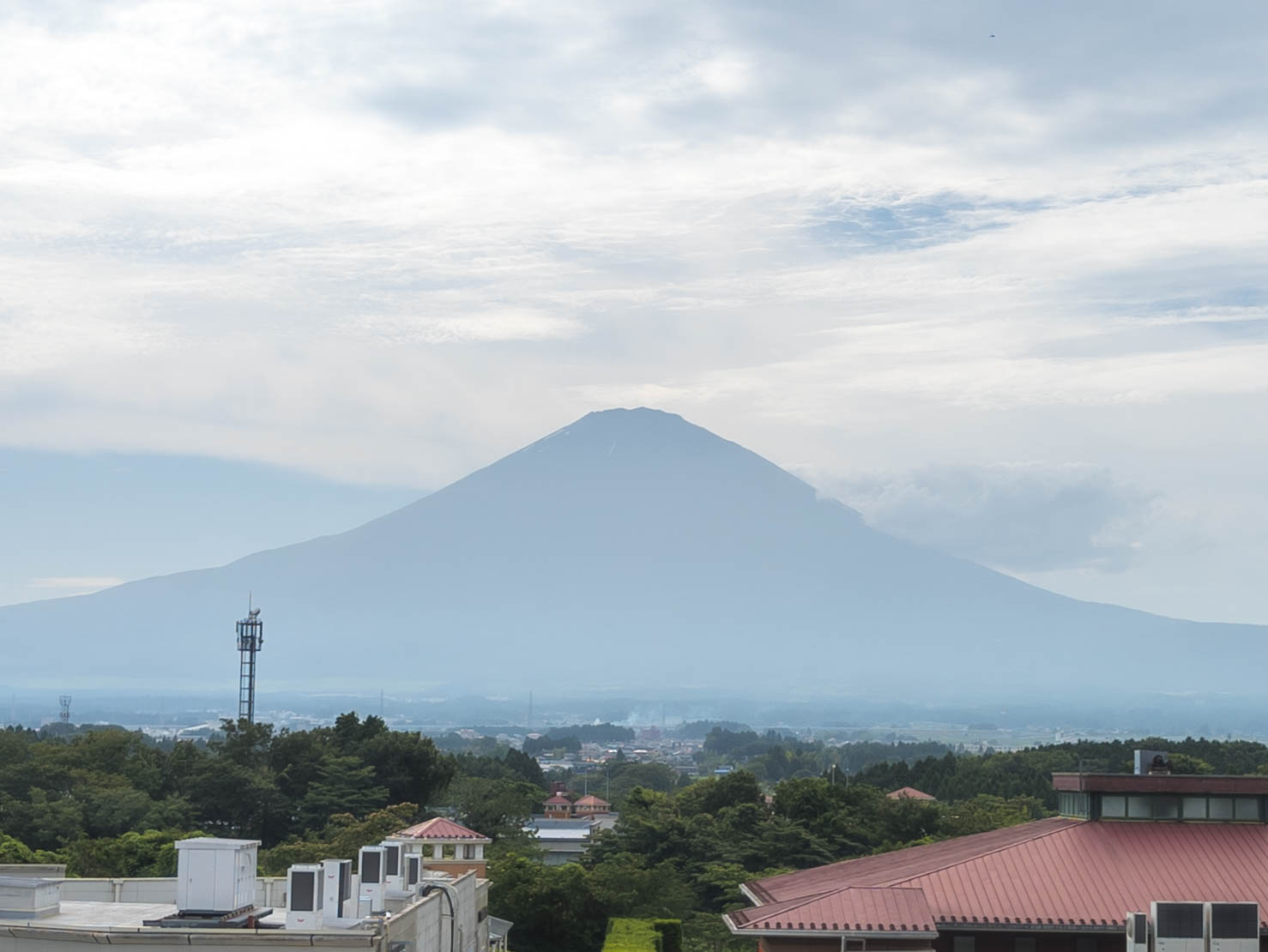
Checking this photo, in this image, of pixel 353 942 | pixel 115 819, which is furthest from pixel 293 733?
pixel 353 942

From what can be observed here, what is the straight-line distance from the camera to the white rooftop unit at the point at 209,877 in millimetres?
17703

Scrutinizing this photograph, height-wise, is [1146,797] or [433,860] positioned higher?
[1146,797]

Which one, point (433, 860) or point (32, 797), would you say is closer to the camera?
point (433, 860)

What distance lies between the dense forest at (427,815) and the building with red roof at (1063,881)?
57.3ft

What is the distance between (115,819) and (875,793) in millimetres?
27177

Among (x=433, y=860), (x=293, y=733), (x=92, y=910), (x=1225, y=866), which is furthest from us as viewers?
(x=293, y=733)

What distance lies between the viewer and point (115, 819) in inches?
2264

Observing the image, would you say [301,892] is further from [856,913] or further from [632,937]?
[632,937]

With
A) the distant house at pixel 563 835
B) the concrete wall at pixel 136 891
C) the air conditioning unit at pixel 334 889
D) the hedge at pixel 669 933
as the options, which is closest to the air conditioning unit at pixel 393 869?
the concrete wall at pixel 136 891

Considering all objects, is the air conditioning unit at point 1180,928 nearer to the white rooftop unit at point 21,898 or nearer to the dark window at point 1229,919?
the dark window at point 1229,919

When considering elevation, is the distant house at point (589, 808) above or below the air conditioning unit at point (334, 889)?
below

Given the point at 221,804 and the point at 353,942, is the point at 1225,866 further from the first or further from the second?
the point at 221,804

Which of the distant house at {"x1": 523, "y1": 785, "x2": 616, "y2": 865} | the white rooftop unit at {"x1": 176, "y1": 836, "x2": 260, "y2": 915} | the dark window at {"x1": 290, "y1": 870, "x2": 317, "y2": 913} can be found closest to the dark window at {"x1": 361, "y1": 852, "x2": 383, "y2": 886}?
the white rooftop unit at {"x1": 176, "y1": 836, "x2": 260, "y2": 915}

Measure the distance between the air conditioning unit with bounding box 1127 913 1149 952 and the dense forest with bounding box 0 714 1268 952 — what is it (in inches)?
911
